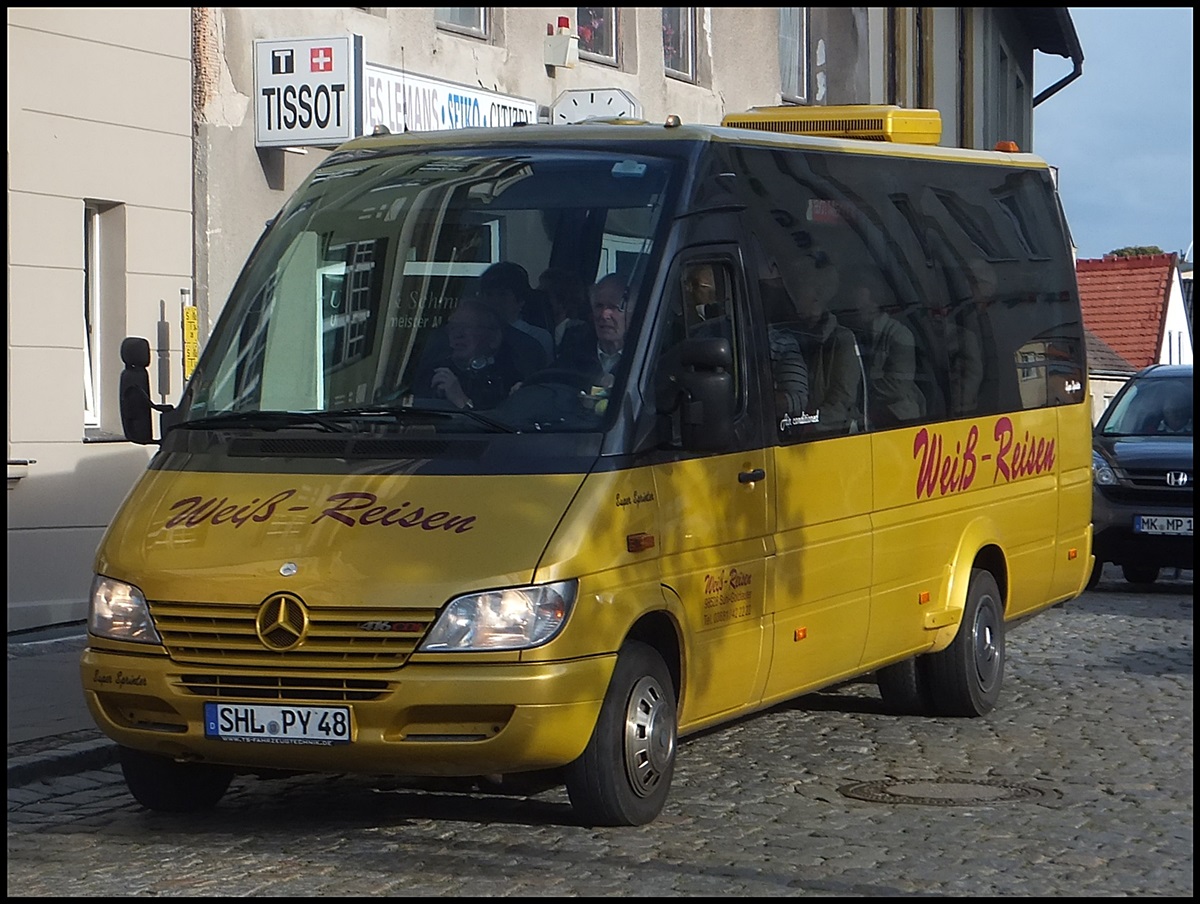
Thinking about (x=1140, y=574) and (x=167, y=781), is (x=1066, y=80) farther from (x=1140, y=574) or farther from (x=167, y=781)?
(x=167, y=781)

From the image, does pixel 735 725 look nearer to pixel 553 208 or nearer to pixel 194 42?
pixel 553 208

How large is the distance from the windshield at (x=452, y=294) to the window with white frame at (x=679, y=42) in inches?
575

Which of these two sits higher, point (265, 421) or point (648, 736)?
point (265, 421)

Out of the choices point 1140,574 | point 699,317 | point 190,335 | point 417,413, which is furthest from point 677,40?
point 417,413

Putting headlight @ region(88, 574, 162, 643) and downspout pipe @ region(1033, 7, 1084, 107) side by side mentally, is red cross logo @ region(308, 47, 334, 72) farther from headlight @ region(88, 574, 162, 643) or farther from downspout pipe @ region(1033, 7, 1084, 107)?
downspout pipe @ region(1033, 7, 1084, 107)

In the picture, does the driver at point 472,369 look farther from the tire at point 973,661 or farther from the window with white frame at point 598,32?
the window with white frame at point 598,32

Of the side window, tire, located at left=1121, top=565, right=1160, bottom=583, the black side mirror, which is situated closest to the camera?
the side window

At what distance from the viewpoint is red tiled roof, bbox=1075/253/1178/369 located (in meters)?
56.4

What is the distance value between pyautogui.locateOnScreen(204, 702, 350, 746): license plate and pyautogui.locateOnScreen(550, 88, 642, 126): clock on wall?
12067 mm

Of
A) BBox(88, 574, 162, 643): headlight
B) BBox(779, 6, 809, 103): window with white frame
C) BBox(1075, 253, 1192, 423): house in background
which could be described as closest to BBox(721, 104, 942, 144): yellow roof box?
BBox(88, 574, 162, 643): headlight

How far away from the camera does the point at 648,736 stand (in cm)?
824

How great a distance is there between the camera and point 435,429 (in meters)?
8.19

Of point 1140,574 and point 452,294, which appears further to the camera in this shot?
point 1140,574

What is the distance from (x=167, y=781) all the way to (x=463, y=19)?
12.2 m
